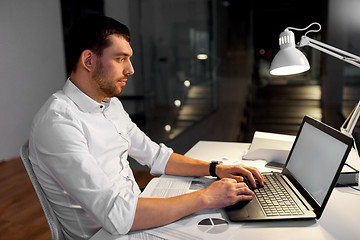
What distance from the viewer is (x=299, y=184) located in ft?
3.76

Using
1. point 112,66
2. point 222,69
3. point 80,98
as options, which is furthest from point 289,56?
point 222,69

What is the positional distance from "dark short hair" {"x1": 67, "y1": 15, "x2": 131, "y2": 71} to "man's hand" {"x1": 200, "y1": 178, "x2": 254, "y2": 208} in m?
Result: 0.62

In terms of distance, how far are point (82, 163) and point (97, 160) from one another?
250 millimetres

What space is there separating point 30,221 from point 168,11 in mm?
2628

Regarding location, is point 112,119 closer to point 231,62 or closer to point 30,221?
point 30,221

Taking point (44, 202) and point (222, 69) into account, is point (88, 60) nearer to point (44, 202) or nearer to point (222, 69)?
point (44, 202)

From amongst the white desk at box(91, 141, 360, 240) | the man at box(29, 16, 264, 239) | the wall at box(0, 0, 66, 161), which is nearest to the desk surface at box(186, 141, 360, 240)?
the white desk at box(91, 141, 360, 240)

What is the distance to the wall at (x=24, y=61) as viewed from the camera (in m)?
3.88

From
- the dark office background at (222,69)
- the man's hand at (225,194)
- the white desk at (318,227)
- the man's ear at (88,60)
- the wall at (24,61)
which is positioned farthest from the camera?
the wall at (24,61)

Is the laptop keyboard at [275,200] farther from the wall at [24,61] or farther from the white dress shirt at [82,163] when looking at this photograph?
the wall at [24,61]

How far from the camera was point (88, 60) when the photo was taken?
45.3 inches

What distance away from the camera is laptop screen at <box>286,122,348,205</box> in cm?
97

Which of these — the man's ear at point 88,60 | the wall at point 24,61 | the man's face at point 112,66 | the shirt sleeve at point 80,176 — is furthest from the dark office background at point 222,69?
the shirt sleeve at point 80,176

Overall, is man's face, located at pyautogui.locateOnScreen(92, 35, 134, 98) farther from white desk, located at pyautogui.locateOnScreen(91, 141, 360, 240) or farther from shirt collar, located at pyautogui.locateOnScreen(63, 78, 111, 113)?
white desk, located at pyautogui.locateOnScreen(91, 141, 360, 240)
